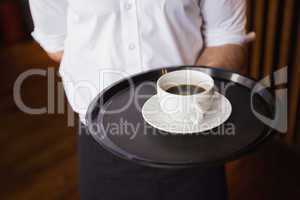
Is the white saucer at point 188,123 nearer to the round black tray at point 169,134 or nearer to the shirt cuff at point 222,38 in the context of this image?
the round black tray at point 169,134

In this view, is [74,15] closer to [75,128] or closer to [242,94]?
[242,94]

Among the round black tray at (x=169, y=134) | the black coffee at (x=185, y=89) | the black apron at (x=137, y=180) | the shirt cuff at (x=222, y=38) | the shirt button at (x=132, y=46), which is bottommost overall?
the black apron at (x=137, y=180)

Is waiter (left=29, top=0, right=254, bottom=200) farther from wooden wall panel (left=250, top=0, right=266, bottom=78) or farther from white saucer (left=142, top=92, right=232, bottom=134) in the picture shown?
wooden wall panel (left=250, top=0, right=266, bottom=78)

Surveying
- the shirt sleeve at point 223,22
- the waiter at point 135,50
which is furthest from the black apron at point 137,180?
the shirt sleeve at point 223,22

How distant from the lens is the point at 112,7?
714 millimetres

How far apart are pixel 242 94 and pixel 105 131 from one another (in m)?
0.24

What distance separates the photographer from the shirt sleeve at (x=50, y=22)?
87cm

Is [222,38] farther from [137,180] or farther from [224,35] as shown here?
[137,180]

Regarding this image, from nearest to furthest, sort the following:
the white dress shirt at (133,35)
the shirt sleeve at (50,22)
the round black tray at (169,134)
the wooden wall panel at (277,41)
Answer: the round black tray at (169,134) < the white dress shirt at (133,35) < the shirt sleeve at (50,22) < the wooden wall panel at (277,41)

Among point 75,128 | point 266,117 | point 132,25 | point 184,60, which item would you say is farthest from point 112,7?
point 75,128

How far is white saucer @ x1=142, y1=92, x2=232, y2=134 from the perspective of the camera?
617mm

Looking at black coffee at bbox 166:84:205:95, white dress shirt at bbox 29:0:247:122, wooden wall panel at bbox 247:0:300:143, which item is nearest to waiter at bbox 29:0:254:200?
white dress shirt at bbox 29:0:247:122

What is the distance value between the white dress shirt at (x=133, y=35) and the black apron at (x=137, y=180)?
10 centimetres

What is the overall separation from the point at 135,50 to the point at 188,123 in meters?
0.19
